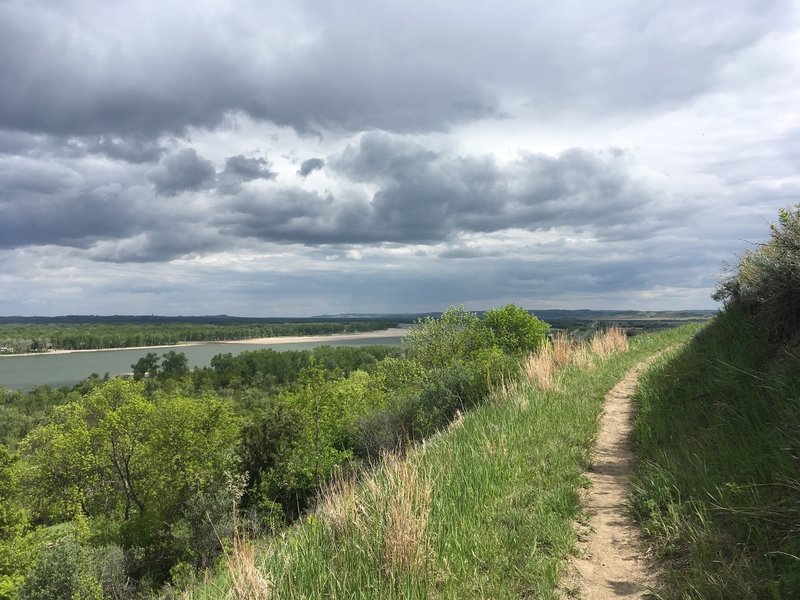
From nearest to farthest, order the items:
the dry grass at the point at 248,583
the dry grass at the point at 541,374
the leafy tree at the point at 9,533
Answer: the dry grass at the point at 248,583
the dry grass at the point at 541,374
the leafy tree at the point at 9,533

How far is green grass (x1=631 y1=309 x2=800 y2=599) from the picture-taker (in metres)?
2.92

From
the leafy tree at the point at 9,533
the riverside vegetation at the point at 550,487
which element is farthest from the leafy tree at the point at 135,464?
the riverside vegetation at the point at 550,487

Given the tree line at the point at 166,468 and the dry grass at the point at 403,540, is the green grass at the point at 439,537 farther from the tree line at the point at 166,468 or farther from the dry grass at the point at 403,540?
the tree line at the point at 166,468

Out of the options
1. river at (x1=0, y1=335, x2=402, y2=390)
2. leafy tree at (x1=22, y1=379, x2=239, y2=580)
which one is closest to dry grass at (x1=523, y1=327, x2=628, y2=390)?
leafy tree at (x1=22, y1=379, x2=239, y2=580)

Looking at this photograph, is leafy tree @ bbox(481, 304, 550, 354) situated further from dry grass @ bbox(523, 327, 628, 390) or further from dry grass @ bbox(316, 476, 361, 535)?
dry grass @ bbox(316, 476, 361, 535)

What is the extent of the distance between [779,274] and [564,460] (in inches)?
143

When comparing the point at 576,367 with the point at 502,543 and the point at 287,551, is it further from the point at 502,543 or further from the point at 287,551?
the point at 287,551

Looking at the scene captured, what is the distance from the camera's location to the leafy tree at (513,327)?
130 ft

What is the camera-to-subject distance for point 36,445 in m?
35.3

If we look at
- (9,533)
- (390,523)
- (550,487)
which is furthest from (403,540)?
(9,533)

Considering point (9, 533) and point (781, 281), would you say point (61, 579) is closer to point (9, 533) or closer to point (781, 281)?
point (9, 533)

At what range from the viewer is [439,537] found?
3.88m

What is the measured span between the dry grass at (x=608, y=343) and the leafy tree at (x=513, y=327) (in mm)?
20355

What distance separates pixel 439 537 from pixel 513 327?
3874 centimetres
